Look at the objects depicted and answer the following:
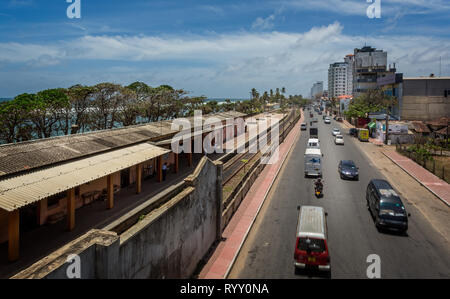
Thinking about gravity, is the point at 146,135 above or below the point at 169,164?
above

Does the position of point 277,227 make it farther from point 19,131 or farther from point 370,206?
point 19,131

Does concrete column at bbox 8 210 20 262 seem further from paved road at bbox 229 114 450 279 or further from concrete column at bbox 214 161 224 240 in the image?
concrete column at bbox 214 161 224 240

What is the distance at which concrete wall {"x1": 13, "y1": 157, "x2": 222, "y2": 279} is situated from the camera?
6930mm

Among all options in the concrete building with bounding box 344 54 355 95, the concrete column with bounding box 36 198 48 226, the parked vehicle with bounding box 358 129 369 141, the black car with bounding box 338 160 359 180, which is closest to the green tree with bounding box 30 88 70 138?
the concrete column with bounding box 36 198 48 226

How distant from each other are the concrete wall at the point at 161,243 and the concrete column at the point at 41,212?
495cm

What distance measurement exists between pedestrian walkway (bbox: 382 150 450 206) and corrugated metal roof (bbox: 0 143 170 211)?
21.6 m

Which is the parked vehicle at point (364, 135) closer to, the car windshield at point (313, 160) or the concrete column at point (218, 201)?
the car windshield at point (313, 160)

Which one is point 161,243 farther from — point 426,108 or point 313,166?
point 426,108

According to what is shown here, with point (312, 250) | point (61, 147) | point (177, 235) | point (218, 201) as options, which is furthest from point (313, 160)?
point (61, 147)

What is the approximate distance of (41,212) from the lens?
11992mm

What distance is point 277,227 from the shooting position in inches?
687

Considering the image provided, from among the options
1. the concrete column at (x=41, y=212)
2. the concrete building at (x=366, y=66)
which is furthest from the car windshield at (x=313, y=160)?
the concrete building at (x=366, y=66)
